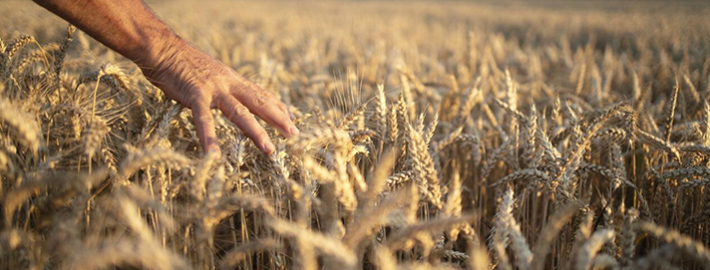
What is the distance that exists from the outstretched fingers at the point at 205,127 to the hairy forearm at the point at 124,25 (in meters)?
0.25

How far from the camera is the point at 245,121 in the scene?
4.26 feet

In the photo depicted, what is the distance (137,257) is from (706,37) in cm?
761

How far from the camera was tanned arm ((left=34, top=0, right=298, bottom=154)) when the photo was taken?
51.6 inches

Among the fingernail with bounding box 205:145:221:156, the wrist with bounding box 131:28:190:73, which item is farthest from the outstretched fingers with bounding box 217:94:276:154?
the wrist with bounding box 131:28:190:73

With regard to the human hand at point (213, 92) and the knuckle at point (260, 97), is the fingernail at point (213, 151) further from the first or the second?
the knuckle at point (260, 97)

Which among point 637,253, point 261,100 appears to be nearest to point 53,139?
point 261,100

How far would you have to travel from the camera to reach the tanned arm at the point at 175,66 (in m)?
1.31

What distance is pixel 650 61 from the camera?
469 centimetres

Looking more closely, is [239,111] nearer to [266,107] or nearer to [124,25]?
[266,107]

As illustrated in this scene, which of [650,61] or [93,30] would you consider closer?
[93,30]

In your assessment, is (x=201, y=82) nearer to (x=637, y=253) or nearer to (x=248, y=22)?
(x=637, y=253)

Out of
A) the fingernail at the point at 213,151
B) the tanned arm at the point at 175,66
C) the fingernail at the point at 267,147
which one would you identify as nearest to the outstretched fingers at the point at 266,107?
the tanned arm at the point at 175,66

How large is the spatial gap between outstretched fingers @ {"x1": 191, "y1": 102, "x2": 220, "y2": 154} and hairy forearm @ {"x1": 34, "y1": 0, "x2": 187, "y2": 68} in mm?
250

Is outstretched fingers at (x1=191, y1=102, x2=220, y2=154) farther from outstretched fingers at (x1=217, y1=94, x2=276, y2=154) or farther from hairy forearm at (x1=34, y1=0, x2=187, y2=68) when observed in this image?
hairy forearm at (x1=34, y1=0, x2=187, y2=68)
